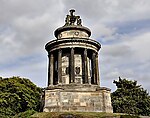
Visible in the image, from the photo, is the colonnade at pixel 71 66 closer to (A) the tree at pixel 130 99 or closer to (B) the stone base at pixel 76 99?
(B) the stone base at pixel 76 99

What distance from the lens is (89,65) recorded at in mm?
30188

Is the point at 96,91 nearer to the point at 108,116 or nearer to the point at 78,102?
the point at 78,102

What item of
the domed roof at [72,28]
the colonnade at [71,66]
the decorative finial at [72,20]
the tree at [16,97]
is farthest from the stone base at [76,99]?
the tree at [16,97]

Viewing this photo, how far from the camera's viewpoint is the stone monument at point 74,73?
26062mm

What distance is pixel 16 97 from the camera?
1580 inches

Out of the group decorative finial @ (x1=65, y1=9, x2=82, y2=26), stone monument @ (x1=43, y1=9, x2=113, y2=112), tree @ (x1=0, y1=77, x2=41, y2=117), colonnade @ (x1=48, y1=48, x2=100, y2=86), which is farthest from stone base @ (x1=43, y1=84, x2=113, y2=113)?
tree @ (x1=0, y1=77, x2=41, y2=117)

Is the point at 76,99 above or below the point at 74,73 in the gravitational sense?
below

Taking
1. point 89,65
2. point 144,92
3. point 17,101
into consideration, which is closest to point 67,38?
point 89,65

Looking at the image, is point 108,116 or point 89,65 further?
point 89,65

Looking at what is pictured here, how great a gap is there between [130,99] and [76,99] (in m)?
17.3

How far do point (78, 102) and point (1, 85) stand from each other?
19200 mm

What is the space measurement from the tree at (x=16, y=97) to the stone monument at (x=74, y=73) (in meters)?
12.0

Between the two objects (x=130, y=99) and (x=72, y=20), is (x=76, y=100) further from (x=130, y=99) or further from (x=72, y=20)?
(x=130, y=99)

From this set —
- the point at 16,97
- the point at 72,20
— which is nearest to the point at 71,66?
the point at 72,20
